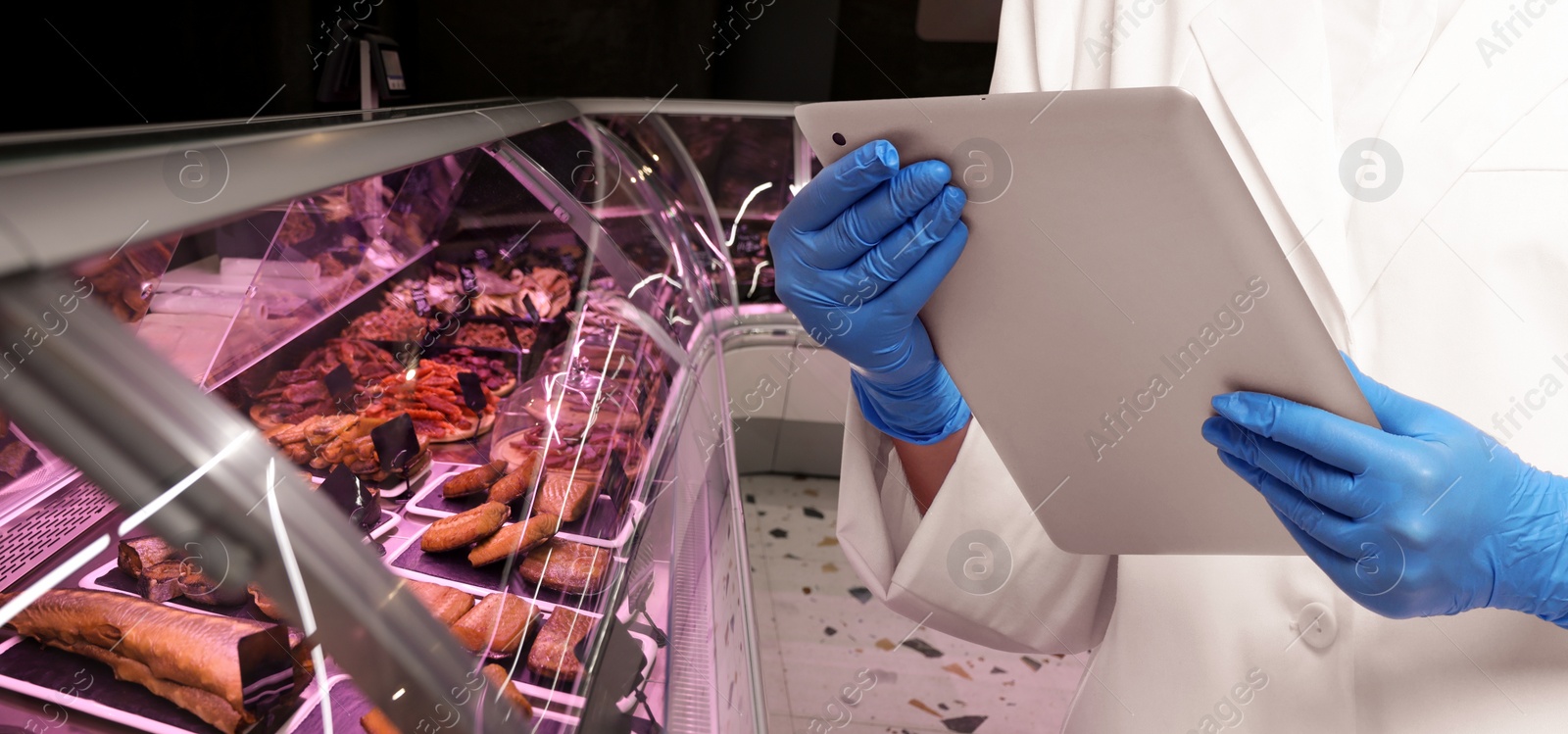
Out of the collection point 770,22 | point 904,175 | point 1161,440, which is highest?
point 770,22

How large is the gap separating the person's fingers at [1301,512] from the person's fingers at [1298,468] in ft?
0.05

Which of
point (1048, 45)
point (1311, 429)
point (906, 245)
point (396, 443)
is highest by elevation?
point (1048, 45)

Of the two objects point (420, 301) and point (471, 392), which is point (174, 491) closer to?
point (471, 392)

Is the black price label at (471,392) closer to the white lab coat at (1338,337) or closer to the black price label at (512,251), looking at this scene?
the black price label at (512,251)

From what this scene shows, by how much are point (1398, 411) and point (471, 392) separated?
51.0 inches

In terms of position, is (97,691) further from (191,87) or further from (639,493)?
(191,87)

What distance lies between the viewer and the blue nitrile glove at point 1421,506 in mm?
825

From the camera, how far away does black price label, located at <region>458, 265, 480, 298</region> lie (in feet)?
5.17

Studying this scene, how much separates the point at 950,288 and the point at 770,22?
13.5 feet

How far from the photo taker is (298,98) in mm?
3156

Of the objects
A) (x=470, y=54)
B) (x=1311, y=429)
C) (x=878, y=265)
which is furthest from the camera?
(x=470, y=54)

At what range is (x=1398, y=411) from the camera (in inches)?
34.4

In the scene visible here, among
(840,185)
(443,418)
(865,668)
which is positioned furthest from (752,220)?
(840,185)

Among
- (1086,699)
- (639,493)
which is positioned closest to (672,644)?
(639,493)
